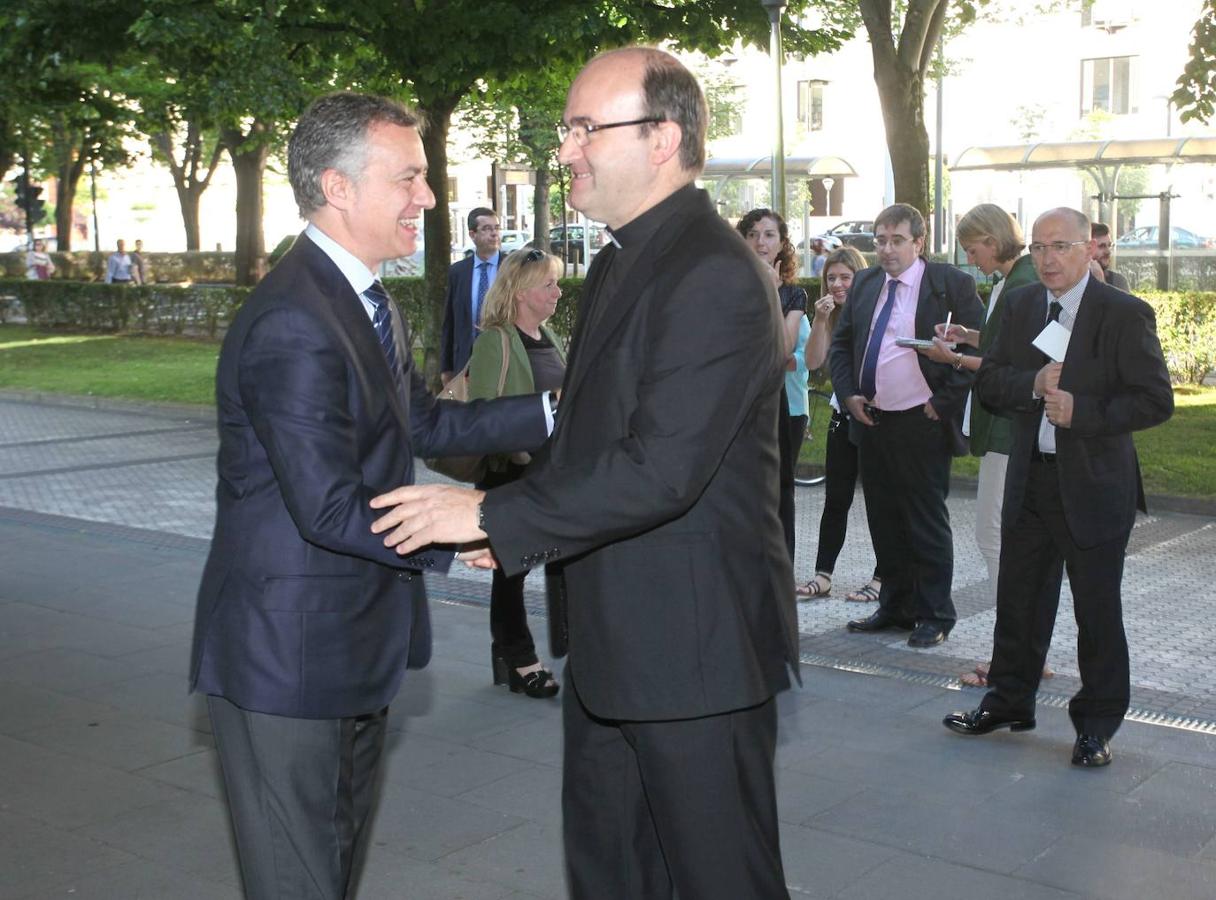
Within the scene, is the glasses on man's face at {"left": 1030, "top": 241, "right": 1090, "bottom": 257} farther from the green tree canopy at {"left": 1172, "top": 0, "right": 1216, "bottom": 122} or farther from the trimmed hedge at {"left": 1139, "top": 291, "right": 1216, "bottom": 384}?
the trimmed hedge at {"left": 1139, "top": 291, "right": 1216, "bottom": 384}

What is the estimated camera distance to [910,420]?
24.0ft

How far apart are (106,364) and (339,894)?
21.4 m

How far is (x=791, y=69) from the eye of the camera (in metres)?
66.3

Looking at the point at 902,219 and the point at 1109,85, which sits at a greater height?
the point at 1109,85

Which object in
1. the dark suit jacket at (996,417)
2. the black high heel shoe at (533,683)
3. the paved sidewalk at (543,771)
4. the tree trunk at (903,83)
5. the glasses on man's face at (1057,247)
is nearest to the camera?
the paved sidewalk at (543,771)

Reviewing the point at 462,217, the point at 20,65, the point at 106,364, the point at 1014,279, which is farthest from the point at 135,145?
the point at 1014,279

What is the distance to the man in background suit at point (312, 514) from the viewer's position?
2900 mm

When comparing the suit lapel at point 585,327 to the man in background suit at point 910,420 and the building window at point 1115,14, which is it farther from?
the building window at point 1115,14

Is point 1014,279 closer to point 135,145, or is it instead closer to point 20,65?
point 20,65

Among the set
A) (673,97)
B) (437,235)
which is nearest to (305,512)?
(673,97)

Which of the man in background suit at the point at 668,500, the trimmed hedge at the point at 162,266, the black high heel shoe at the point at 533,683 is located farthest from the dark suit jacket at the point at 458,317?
the trimmed hedge at the point at 162,266

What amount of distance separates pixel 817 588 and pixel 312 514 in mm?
5726

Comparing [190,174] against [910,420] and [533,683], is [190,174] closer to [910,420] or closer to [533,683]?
[910,420]

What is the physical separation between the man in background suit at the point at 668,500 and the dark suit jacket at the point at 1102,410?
8.45 ft
